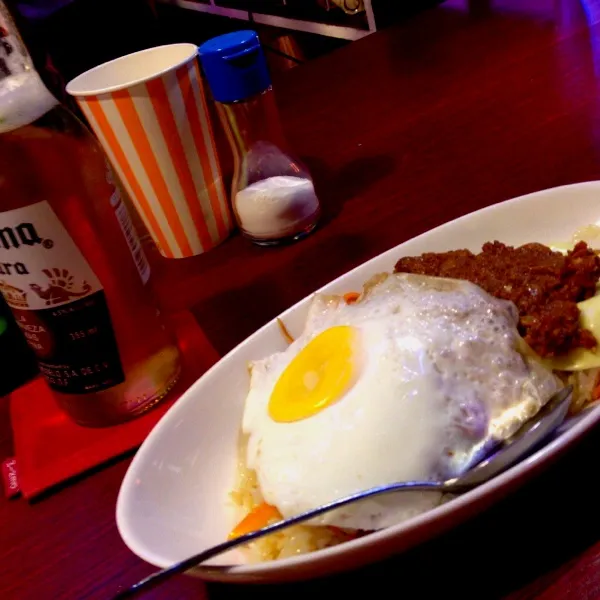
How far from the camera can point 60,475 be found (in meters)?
0.93

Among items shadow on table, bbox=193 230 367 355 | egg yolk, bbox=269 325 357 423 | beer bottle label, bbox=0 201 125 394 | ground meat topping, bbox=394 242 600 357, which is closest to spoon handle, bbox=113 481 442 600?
egg yolk, bbox=269 325 357 423

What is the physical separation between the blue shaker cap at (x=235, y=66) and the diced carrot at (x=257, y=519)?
75cm

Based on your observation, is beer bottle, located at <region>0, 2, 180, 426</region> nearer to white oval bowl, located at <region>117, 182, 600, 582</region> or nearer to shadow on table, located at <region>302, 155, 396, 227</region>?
white oval bowl, located at <region>117, 182, 600, 582</region>

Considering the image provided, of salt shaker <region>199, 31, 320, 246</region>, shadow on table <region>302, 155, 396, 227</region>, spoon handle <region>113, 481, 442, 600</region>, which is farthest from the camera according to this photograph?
shadow on table <region>302, 155, 396, 227</region>

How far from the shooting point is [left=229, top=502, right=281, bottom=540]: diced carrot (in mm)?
719

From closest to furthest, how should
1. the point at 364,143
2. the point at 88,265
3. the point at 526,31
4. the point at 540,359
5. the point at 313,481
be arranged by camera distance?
the point at 313,481 < the point at 540,359 < the point at 88,265 < the point at 364,143 < the point at 526,31

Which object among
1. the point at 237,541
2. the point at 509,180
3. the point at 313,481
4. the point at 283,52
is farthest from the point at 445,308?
the point at 283,52

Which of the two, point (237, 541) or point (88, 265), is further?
point (88, 265)

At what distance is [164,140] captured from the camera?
128 centimetres

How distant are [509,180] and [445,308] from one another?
2.10 ft

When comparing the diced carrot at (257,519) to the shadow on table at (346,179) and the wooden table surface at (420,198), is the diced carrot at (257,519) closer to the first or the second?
the wooden table surface at (420,198)

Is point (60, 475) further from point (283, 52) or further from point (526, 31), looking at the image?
point (283, 52)

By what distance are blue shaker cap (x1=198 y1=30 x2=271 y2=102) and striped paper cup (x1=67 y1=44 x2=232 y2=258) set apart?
0.29ft

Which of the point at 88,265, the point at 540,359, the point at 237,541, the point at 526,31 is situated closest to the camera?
the point at 237,541
